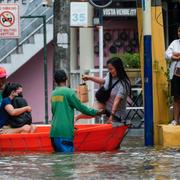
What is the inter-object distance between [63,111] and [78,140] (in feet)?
3.02

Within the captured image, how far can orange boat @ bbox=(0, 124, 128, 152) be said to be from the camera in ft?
43.4

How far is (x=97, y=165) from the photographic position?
1129 cm

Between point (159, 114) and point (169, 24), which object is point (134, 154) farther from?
point (169, 24)

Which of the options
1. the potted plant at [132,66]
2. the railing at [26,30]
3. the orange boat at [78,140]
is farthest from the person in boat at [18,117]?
the railing at [26,30]

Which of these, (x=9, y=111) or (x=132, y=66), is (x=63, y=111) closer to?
(x=9, y=111)

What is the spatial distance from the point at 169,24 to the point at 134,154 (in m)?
9.48

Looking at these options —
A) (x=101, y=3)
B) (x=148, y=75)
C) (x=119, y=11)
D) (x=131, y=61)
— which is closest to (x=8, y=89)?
(x=148, y=75)

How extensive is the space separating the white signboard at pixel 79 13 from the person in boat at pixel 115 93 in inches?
175

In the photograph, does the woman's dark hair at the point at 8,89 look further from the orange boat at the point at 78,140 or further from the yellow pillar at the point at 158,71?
the yellow pillar at the point at 158,71

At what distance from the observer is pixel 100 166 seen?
→ 11180 mm

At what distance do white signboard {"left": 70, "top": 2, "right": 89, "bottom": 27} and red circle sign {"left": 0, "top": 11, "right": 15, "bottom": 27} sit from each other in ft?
5.32

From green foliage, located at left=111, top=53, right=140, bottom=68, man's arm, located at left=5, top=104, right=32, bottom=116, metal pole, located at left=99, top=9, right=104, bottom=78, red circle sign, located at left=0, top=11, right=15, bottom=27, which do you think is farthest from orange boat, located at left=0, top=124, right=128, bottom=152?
green foliage, located at left=111, top=53, right=140, bottom=68

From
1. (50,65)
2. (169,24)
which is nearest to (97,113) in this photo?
(169,24)

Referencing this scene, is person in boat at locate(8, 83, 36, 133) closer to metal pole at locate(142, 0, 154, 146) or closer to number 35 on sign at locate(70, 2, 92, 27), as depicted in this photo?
metal pole at locate(142, 0, 154, 146)
